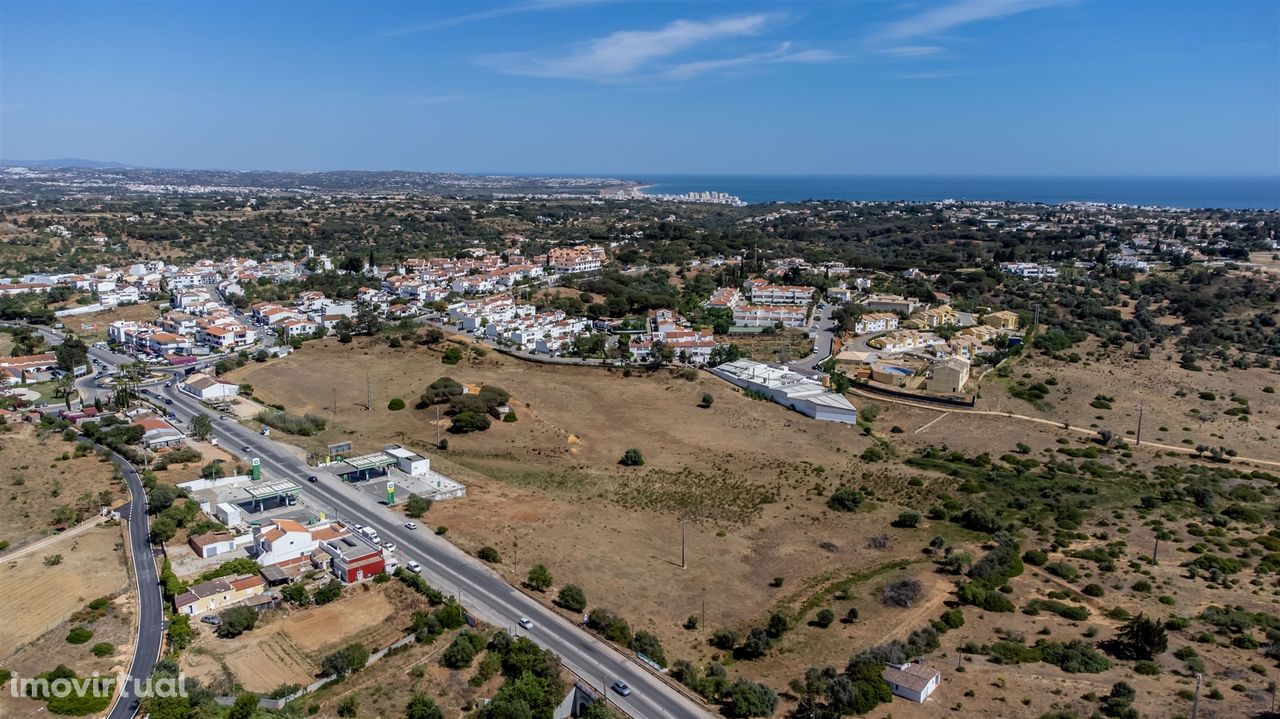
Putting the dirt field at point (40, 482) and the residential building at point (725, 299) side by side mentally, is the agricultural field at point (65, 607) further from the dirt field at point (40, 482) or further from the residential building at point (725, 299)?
the residential building at point (725, 299)

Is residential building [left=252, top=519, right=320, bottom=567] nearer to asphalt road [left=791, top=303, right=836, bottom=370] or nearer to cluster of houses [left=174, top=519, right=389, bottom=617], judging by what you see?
cluster of houses [left=174, top=519, right=389, bottom=617]

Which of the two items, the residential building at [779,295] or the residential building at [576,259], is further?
the residential building at [576,259]

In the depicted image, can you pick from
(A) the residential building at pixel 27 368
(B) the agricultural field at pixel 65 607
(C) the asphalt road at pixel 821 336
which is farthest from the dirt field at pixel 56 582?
(C) the asphalt road at pixel 821 336

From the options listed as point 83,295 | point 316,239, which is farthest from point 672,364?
point 316,239

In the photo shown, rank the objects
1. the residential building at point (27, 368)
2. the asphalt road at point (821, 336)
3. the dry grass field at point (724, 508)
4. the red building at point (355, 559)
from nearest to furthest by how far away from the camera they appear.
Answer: the dry grass field at point (724, 508) < the red building at point (355, 559) < the residential building at point (27, 368) < the asphalt road at point (821, 336)

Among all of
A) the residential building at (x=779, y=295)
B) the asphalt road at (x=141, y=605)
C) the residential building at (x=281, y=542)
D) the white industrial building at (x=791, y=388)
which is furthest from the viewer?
the residential building at (x=779, y=295)

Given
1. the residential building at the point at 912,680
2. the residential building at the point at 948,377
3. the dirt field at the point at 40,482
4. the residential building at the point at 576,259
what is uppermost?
the residential building at the point at 576,259
